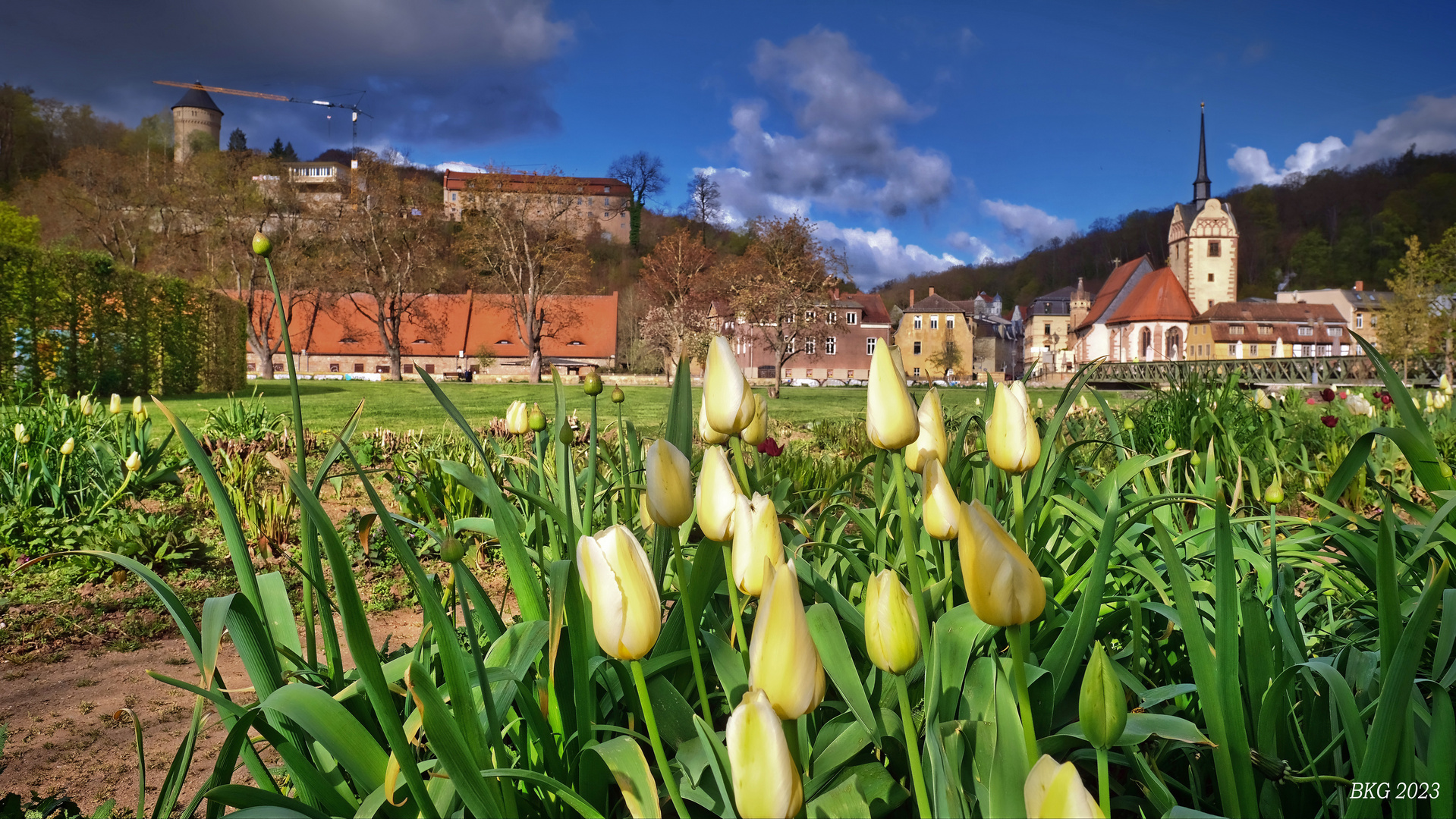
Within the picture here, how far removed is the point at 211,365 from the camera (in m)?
16.3

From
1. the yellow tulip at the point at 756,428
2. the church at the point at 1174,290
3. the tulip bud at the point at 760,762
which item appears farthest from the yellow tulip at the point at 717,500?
the church at the point at 1174,290

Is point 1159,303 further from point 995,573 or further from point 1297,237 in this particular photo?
point 995,573

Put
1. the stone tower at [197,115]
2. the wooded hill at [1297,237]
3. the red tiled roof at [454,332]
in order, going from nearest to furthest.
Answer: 1. the red tiled roof at [454,332]
2. the wooded hill at [1297,237]
3. the stone tower at [197,115]

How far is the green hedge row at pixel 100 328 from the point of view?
10828 millimetres

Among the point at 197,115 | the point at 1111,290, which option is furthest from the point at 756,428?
the point at 197,115

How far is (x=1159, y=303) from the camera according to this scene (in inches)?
2207

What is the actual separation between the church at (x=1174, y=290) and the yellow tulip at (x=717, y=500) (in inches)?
2354

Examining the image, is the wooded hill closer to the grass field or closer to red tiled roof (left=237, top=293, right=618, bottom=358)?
red tiled roof (left=237, top=293, right=618, bottom=358)

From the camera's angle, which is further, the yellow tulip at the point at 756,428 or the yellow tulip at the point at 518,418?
the yellow tulip at the point at 518,418

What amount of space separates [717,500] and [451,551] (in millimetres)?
358

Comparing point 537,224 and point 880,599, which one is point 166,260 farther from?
point 880,599

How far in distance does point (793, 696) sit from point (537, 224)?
3453 cm

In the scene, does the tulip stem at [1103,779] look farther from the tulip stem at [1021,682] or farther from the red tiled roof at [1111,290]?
the red tiled roof at [1111,290]

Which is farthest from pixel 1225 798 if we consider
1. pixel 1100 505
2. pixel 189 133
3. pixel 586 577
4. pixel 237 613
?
pixel 189 133
